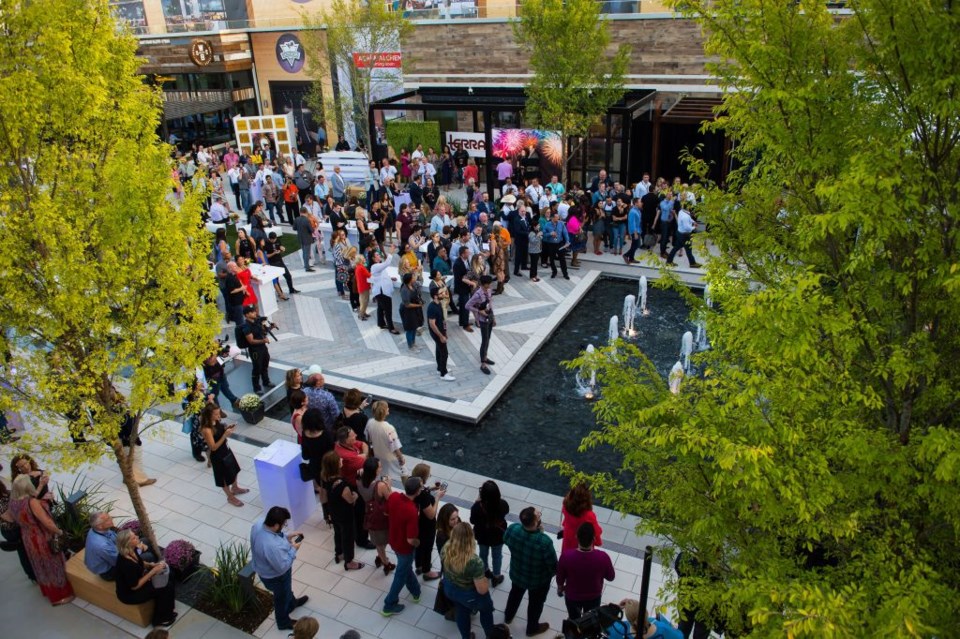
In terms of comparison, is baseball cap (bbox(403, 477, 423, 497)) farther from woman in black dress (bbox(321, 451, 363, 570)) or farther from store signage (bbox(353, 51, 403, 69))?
store signage (bbox(353, 51, 403, 69))

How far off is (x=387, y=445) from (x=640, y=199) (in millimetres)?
11051

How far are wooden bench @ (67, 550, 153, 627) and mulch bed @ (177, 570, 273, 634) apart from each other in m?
0.44

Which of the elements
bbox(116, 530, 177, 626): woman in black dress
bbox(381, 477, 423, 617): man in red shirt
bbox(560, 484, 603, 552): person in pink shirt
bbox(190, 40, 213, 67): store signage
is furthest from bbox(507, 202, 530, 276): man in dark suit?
bbox(190, 40, 213, 67): store signage

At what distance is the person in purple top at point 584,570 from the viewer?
6598mm

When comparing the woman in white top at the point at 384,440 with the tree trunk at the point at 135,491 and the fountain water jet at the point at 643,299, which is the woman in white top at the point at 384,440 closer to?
the tree trunk at the point at 135,491

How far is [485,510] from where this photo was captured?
7.54 metres

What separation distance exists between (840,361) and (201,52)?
31.5m

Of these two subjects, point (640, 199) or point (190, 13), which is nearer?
point (640, 199)

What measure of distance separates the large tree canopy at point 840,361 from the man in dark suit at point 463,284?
27.6 ft

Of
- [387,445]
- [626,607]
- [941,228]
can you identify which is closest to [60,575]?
[387,445]

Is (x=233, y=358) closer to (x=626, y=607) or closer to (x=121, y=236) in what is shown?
(x=121, y=236)

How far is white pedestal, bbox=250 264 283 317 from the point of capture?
1465 centimetres

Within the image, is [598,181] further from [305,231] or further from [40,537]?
[40,537]

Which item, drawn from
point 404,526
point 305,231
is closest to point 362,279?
point 305,231
